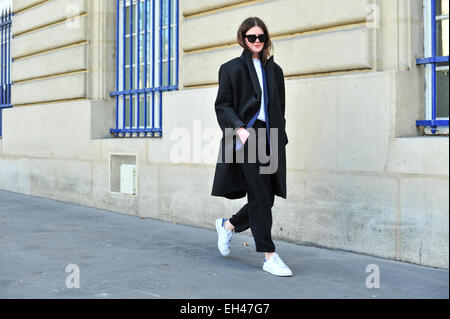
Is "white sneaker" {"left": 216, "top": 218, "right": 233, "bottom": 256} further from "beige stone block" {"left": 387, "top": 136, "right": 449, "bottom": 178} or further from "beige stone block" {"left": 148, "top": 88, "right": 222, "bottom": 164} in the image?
"beige stone block" {"left": 148, "top": 88, "right": 222, "bottom": 164}

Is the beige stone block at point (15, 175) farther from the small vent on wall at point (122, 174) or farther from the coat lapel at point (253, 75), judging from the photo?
the coat lapel at point (253, 75)

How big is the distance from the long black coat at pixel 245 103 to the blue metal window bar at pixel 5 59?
24.9ft

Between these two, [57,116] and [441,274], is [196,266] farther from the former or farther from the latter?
[57,116]

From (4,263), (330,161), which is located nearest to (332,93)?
(330,161)

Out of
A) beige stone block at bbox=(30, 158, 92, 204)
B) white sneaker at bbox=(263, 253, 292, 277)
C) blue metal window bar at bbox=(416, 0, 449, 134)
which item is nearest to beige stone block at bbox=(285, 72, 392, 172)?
blue metal window bar at bbox=(416, 0, 449, 134)

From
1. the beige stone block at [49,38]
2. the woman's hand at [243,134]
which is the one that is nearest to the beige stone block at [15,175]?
the beige stone block at [49,38]

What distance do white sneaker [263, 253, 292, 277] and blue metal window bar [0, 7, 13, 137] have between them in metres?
7.97

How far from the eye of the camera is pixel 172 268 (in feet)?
14.9

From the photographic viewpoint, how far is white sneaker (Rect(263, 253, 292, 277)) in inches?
167

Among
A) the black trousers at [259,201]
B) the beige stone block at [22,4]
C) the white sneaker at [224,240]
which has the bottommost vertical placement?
the white sneaker at [224,240]

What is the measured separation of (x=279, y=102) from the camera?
14.6 feet

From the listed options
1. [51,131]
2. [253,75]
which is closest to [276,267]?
[253,75]

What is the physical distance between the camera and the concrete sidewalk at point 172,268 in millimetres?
3834

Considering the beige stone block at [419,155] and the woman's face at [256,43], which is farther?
Result: the beige stone block at [419,155]
